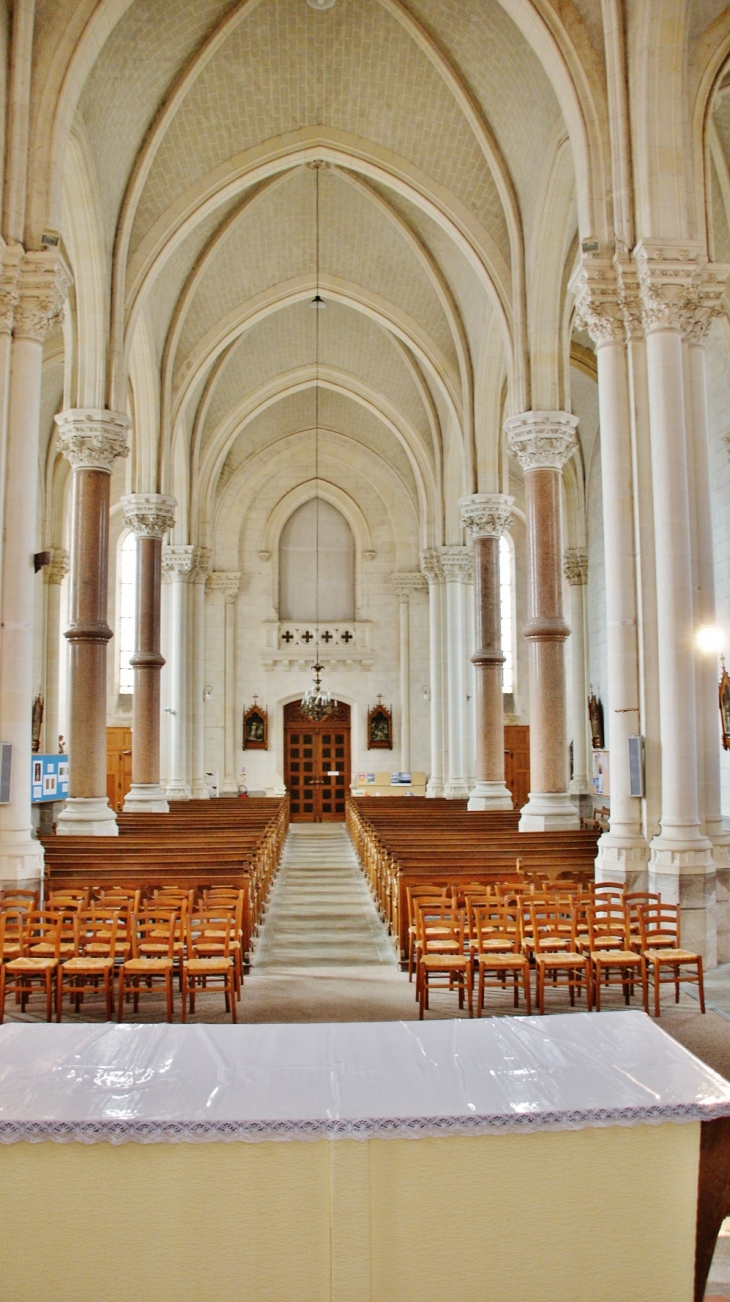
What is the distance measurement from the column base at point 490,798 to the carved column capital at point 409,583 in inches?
437

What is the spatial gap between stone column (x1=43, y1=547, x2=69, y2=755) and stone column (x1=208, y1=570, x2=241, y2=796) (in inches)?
193

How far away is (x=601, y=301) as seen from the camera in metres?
10.4

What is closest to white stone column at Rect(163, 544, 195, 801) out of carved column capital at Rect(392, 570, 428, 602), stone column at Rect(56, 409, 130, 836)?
carved column capital at Rect(392, 570, 428, 602)

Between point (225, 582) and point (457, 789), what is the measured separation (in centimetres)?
966

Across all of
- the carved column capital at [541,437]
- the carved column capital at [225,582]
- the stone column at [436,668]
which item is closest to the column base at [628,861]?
the carved column capital at [541,437]

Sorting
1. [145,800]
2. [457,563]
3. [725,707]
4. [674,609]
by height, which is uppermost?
[457,563]

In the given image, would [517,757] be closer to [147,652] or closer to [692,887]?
[147,652]

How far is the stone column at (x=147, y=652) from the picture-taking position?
→ 19.4 meters

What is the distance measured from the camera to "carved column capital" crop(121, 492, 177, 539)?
2058 cm

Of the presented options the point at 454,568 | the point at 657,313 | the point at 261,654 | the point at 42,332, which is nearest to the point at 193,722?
the point at 261,654

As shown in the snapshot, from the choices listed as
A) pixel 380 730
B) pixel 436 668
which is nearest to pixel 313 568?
pixel 380 730

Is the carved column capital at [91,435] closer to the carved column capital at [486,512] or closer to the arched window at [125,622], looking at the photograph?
the carved column capital at [486,512]

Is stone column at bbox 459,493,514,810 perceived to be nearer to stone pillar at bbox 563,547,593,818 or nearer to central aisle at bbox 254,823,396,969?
central aisle at bbox 254,823,396,969

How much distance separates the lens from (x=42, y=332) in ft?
34.5
